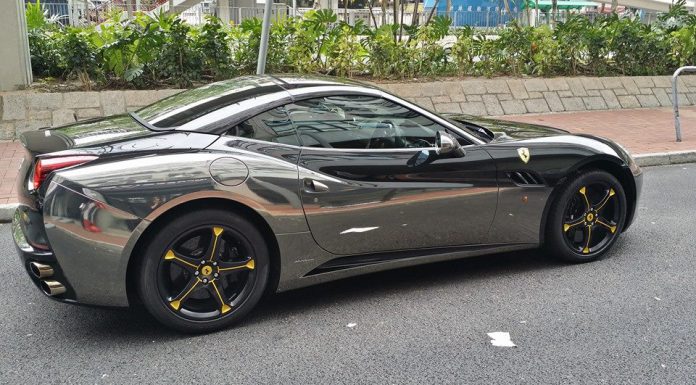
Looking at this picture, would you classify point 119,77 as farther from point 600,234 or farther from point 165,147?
point 600,234

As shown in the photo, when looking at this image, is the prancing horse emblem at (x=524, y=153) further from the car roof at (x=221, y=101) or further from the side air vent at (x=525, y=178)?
the car roof at (x=221, y=101)

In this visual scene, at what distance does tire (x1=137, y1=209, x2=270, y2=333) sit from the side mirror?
1.30 metres

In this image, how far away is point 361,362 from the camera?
354cm

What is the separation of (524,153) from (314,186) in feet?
5.24

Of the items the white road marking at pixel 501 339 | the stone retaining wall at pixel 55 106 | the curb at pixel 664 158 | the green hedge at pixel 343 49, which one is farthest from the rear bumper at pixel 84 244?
the curb at pixel 664 158

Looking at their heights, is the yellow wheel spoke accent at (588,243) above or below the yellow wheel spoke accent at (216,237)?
below

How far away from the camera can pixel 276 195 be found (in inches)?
151

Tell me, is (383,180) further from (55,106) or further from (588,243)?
(55,106)

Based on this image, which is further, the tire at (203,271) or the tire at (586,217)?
the tire at (586,217)

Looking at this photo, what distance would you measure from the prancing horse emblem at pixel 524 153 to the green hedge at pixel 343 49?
22.5 ft

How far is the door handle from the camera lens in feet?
12.9

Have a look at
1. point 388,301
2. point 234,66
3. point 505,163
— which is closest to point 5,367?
point 388,301

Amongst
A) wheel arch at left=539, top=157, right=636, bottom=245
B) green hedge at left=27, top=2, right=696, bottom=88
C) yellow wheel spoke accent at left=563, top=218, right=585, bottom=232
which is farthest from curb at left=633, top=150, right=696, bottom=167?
green hedge at left=27, top=2, right=696, bottom=88

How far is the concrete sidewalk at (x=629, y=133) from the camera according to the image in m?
7.50
